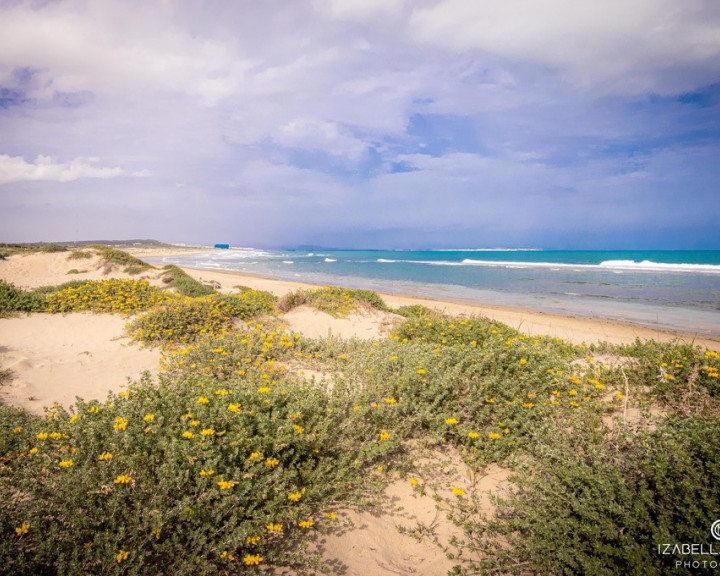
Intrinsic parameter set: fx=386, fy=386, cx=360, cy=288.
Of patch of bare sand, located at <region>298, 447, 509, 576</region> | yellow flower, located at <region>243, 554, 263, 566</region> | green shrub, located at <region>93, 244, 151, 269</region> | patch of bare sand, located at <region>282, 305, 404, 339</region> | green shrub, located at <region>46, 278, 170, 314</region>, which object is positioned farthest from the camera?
green shrub, located at <region>93, 244, 151, 269</region>

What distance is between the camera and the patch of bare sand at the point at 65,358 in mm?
6129

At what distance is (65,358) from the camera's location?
7.87 meters

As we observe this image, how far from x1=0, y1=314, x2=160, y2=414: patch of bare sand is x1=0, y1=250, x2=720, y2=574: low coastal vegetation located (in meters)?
1.51

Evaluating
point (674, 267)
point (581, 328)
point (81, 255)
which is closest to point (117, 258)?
point (81, 255)

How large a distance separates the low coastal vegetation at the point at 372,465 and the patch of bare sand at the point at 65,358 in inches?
59.3

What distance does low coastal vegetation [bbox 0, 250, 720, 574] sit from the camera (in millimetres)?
2711

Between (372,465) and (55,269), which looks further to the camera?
(55,269)

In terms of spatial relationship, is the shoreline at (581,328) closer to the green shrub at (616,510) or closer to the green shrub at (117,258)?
the green shrub at (616,510)

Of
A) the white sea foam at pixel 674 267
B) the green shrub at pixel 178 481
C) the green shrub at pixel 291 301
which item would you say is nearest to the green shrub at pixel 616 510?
the green shrub at pixel 178 481

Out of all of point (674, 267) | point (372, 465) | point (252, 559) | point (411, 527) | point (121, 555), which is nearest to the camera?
point (121, 555)

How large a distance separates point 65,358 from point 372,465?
713 centimetres

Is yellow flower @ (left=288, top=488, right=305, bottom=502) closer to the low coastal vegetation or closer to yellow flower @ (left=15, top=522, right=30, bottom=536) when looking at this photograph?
the low coastal vegetation

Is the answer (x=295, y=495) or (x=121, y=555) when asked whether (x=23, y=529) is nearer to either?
(x=121, y=555)

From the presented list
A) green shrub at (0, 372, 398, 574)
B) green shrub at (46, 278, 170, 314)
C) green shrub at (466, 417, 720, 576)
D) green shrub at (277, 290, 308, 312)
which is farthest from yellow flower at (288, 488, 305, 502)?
green shrub at (46, 278, 170, 314)
